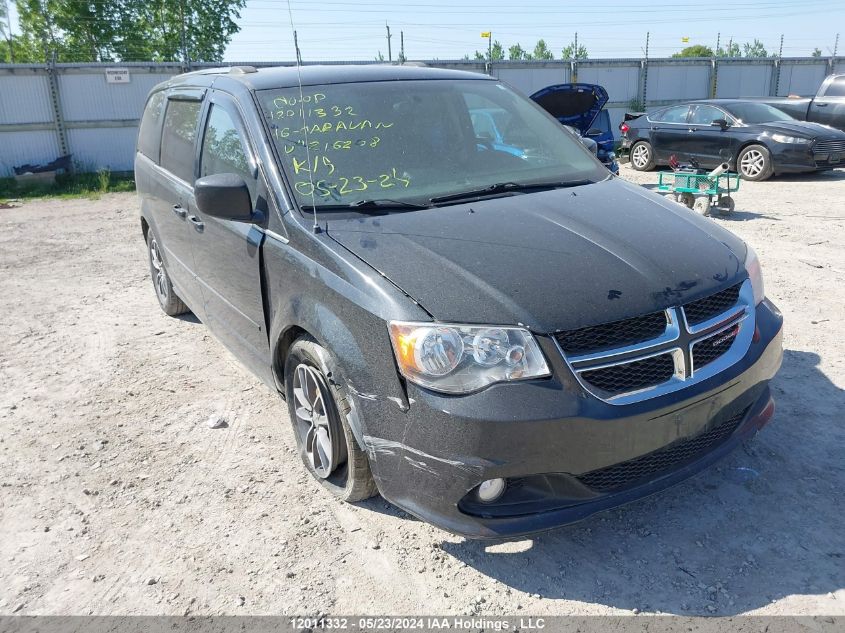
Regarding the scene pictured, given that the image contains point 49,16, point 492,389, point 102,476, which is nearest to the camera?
point 492,389

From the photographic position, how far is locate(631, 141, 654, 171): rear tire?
48.0ft

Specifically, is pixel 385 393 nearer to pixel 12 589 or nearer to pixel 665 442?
pixel 665 442

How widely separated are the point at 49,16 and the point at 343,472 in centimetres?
4086

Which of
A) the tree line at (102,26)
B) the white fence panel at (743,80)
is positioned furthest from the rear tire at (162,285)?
the tree line at (102,26)

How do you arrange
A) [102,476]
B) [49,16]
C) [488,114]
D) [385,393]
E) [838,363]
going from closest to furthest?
[385,393] < [102,476] < [488,114] < [838,363] < [49,16]

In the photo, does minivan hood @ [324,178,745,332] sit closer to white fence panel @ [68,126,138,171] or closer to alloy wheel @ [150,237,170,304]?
alloy wheel @ [150,237,170,304]

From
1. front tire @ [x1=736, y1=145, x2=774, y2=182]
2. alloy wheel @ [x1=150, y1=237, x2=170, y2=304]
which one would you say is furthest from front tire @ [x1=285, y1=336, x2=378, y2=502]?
front tire @ [x1=736, y1=145, x2=774, y2=182]

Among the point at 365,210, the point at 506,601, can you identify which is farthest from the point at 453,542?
the point at 365,210

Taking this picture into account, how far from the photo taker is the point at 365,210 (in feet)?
10.3

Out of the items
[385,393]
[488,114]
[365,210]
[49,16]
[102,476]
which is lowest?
[102,476]

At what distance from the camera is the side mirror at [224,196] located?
318cm

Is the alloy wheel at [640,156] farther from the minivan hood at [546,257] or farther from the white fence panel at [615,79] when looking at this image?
the minivan hood at [546,257]

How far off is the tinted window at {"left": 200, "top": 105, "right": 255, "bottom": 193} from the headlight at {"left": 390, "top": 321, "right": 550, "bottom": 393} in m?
1.48

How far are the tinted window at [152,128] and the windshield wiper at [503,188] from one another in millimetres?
2850
